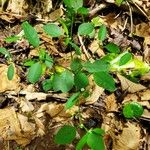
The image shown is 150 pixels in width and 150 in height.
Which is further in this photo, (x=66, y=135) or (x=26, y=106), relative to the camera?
(x=26, y=106)

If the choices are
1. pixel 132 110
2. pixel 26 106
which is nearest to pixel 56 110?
pixel 26 106

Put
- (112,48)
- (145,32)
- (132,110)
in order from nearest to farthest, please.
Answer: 1. (132,110)
2. (112,48)
3. (145,32)

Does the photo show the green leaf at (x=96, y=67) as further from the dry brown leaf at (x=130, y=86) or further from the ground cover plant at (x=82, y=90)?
the dry brown leaf at (x=130, y=86)

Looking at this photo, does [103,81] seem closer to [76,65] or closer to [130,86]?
[76,65]

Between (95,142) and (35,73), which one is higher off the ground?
(35,73)

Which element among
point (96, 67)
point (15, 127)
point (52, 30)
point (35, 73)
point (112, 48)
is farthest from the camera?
point (112, 48)

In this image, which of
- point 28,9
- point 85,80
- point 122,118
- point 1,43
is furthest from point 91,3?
point 85,80

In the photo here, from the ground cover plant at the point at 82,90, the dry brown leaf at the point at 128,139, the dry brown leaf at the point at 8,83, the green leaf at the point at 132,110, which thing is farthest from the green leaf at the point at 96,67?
the dry brown leaf at the point at 8,83
